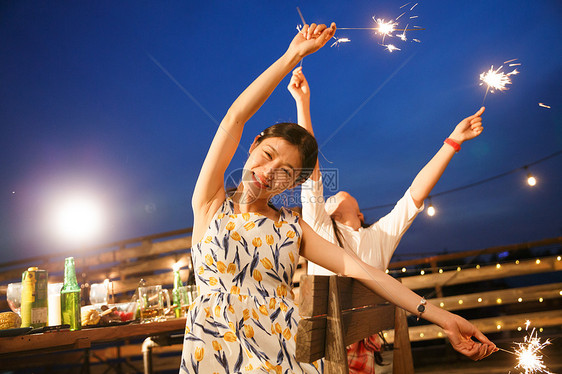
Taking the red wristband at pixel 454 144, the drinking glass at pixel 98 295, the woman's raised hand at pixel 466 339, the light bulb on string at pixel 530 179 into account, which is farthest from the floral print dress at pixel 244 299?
the light bulb on string at pixel 530 179

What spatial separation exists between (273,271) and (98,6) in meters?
5.53

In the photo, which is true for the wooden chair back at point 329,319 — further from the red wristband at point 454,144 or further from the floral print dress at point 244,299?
the red wristband at point 454,144

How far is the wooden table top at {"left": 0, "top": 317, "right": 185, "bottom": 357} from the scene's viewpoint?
5.13 ft

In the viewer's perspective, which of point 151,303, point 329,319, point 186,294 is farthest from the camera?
point 186,294

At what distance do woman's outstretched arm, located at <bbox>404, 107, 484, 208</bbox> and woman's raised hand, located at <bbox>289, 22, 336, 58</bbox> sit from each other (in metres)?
0.94

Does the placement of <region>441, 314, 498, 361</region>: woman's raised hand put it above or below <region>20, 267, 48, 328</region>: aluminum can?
below

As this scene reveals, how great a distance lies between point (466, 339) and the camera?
1.08m

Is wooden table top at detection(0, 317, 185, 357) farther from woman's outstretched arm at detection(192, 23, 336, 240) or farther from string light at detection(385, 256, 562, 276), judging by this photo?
string light at detection(385, 256, 562, 276)

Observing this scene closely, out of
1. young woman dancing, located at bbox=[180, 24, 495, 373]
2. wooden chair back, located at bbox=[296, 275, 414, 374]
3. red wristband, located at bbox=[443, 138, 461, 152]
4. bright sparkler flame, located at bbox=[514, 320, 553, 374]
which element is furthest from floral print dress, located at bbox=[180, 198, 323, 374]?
red wristband, located at bbox=[443, 138, 461, 152]

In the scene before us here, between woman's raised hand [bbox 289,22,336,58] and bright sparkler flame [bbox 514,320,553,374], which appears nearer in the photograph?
woman's raised hand [bbox 289,22,336,58]

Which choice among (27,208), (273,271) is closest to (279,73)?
(273,271)

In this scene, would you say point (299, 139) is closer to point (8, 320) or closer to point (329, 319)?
point (329, 319)

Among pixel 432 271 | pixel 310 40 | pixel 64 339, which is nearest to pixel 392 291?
pixel 310 40

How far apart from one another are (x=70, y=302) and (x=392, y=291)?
5.20 ft
